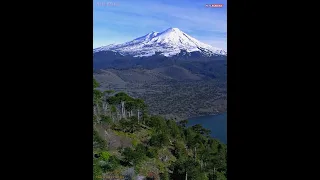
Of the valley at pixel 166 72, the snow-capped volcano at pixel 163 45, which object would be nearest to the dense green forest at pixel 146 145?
the valley at pixel 166 72

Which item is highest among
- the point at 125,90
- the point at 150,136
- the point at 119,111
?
the point at 125,90

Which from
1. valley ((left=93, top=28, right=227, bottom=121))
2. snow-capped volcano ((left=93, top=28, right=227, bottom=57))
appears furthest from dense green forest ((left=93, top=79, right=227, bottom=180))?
snow-capped volcano ((left=93, top=28, right=227, bottom=57))

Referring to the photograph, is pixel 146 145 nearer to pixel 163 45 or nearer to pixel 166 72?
pixel 166 72

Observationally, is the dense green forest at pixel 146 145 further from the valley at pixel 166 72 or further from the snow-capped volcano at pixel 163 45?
the snow-capped volcano at pixel 163 45
